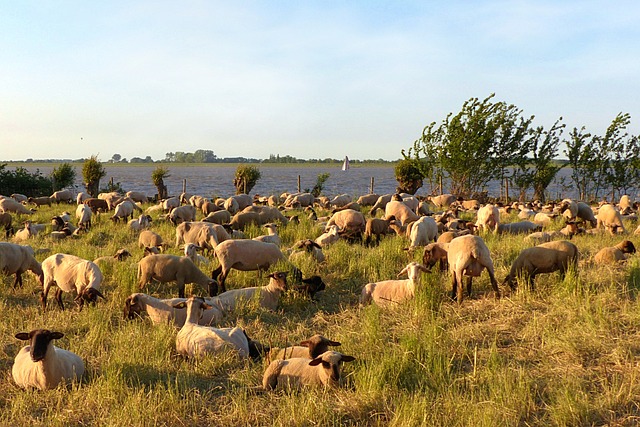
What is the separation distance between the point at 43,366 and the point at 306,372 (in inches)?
117

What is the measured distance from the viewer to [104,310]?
8.69 m

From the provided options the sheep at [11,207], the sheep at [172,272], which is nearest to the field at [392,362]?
the sheep at [172,272]

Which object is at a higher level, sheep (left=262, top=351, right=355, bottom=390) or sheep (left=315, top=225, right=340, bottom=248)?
sheep (left=315, top=225, right=340, bottom=248)

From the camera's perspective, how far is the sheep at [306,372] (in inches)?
225

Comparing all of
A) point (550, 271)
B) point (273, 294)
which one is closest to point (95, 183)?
point (273, 294)

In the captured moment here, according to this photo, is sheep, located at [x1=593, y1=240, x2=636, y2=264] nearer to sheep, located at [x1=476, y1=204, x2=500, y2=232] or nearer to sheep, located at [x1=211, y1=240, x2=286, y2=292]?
sheep, located at [x1=476, y1=204, x2=500, y2=232]

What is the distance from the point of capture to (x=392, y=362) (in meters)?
6.01

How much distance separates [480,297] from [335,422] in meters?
4.98

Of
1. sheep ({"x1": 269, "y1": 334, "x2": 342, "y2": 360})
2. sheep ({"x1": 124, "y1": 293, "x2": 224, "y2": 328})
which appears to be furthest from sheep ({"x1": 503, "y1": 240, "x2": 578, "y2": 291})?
sheep ({"x1": 124, "y1": 293, "x2": 224, "y2": 328})

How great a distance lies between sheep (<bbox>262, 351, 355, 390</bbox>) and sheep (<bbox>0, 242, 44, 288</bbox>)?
6.84 meters

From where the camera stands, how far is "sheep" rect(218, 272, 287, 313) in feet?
29.6

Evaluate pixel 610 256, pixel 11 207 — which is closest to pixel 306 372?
pixel 610 256

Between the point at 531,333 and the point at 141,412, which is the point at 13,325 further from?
the point at 531,333

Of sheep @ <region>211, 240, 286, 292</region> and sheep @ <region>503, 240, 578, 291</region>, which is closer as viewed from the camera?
sheep @ <region>503, 240, 578, 291</region>
